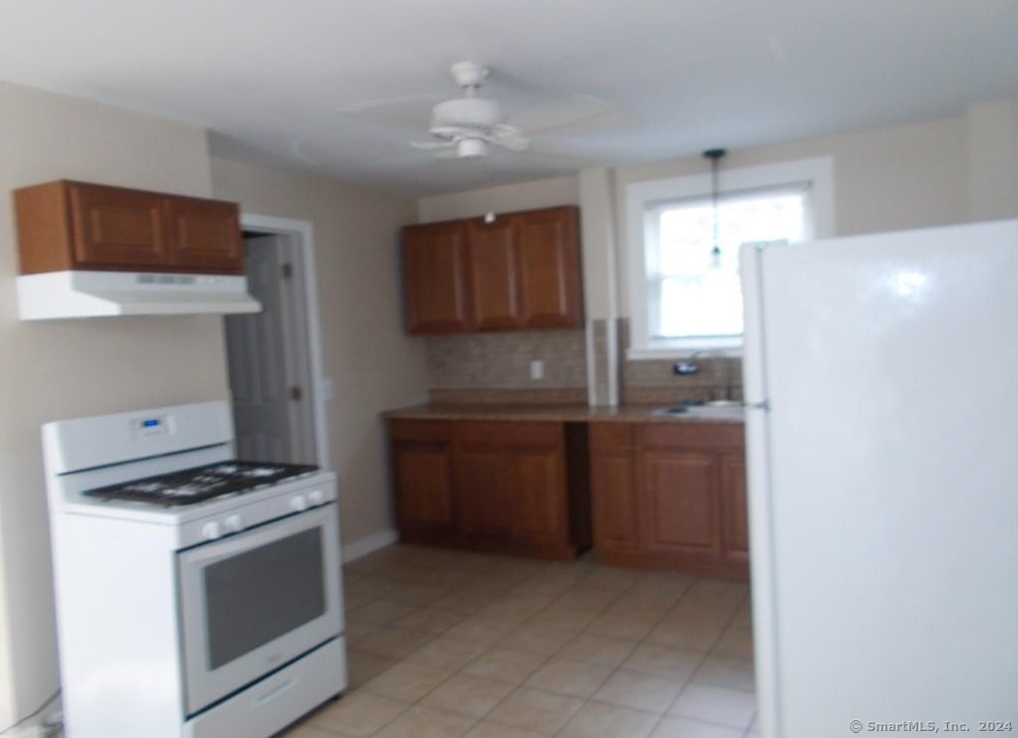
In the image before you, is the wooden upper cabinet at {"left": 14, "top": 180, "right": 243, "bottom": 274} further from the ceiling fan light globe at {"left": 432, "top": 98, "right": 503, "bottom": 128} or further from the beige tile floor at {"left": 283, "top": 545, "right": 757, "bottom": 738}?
the beige tile floor at {"left": 283, "top": 545, "right": 757, "bottom": 738}

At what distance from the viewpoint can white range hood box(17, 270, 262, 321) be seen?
2.57 m

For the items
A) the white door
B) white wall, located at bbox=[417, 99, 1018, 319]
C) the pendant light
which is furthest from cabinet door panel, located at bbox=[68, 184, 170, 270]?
the pendant light

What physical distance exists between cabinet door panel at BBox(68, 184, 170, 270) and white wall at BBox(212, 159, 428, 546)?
56.3 inches

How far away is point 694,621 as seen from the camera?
3.56m

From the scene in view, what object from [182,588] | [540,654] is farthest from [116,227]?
[540,654]

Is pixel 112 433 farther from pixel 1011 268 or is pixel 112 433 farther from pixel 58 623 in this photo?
pixel 1011 268

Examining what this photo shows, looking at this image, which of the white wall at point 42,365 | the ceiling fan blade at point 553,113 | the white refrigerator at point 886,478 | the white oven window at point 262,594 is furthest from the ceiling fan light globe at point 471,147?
the white oven window at point 262,594

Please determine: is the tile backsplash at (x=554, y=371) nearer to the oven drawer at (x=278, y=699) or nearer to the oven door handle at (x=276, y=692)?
the oven drawer at (x=278, y=699)

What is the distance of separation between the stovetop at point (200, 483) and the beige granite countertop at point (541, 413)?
1.67m

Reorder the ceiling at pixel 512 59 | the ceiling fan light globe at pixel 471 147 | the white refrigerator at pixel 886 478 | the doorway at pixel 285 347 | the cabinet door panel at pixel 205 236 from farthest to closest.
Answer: the doorway at pixel 285 347
the cabinet door panel at pixel 205 236
the ceiling fan light globe at pixel 471 147
the ceiling at pixel 512 59
the white refrigerator at pixel 886 478

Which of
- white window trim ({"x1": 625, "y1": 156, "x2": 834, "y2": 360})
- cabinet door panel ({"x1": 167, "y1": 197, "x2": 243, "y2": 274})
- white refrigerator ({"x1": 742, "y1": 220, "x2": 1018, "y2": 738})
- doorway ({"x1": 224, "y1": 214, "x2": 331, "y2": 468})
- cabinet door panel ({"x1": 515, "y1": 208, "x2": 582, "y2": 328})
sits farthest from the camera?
cabinet door panel ({"x1": 515, "y1": 208, "x2": 582, "y2": 328})

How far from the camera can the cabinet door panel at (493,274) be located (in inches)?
189

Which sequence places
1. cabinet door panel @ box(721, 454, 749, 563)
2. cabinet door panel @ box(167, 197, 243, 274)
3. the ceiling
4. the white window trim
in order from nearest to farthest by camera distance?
the ceiling → cabinet door panel @ box(167, 197, 243, 274) → cabinet door panel @ box(721, 454, 749, 563) → the white window trim

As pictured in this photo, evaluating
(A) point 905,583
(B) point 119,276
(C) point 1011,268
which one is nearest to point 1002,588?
(A) point 905,583
